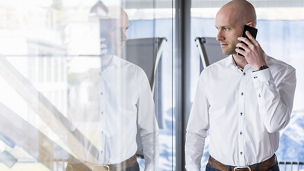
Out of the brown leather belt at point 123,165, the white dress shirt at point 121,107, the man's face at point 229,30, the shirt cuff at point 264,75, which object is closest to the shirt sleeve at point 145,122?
the white dress shirt at point 121,107

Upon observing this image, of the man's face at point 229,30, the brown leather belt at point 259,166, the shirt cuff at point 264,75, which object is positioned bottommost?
the brown leather belt at point 259,166

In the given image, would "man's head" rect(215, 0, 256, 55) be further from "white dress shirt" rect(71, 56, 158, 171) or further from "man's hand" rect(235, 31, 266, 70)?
"white dress shirt" rect(71, 56, 158, 171)

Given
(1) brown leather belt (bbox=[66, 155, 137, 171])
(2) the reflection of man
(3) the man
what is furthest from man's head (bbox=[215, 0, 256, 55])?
(1) brown leather belt (bbox=[66, 155, 137, 171])

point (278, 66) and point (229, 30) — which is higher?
point (229, 30)

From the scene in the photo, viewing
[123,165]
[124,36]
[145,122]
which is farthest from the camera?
[145,122]

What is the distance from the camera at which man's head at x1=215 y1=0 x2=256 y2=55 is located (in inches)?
87.0

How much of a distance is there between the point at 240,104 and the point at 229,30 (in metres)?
0.40

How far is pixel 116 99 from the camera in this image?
1.07 meters

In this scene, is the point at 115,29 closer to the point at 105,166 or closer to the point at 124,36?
the point at 124,36

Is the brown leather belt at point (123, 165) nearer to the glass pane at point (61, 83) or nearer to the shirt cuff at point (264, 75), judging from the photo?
the glass pane at point (61, 83)

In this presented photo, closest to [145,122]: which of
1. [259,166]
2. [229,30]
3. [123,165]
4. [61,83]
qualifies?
[123,165]

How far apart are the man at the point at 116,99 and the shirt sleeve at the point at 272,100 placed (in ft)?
2.30

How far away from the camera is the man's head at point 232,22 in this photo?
2.21 m

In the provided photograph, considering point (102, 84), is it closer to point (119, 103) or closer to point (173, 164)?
point (119, 103)
